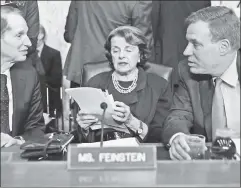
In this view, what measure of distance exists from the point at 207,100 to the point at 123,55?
718mm

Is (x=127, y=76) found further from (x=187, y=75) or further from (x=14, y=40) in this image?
(x=14, y=40)

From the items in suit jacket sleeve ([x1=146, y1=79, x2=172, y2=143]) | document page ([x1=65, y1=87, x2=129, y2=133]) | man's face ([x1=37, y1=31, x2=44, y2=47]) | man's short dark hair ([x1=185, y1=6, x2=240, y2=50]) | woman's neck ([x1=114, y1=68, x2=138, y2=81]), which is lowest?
suit jacket sleeve ([x1=146, y1=79, x2=172, y2=143])

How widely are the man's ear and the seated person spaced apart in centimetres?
89

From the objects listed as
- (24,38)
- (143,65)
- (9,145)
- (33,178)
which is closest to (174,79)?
(143,65)

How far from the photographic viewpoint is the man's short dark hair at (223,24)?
7.30 feet

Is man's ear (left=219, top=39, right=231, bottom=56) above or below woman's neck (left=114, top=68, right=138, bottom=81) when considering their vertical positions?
above

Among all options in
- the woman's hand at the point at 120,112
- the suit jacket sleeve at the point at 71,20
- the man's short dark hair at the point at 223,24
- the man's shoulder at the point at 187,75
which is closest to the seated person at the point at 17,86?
the woman's hand at the point at 120,112

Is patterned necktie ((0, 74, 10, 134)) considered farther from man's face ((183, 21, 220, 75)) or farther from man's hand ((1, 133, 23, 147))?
man's face ((183, 21, 220, 75))

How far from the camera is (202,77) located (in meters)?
2.38

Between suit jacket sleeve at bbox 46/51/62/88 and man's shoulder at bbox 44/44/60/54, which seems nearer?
suit jacket sleeve at bbox 46/51/62/88

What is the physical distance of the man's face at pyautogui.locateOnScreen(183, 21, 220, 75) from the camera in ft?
7.43

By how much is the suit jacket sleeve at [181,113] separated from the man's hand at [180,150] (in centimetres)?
25

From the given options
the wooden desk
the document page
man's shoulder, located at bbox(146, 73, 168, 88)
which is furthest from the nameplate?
man's shoulder, located at bbox(146, 73, 168, 88)

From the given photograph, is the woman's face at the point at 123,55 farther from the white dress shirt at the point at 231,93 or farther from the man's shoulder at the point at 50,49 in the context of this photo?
the man's shoulder at the point at 50,49
